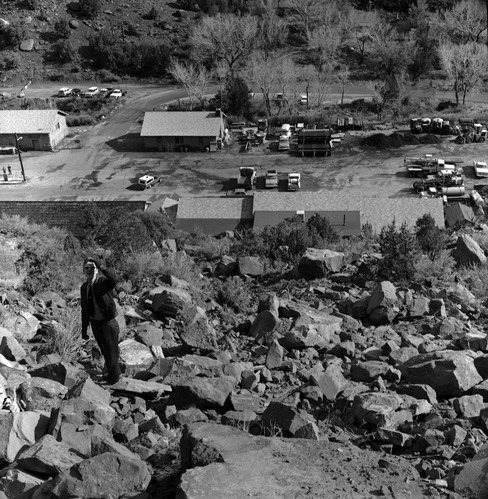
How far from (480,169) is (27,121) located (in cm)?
2907

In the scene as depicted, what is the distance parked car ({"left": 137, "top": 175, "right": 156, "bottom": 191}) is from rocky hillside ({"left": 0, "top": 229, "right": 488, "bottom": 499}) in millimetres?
30590

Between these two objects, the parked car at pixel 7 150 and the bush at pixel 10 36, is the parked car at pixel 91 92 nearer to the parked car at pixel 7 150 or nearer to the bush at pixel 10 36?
the bush at pixel 10 36

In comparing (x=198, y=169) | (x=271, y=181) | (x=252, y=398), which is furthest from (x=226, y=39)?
(x=252, y=398)

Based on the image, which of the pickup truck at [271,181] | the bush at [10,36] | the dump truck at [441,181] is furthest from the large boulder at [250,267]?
the bush at [10,36]

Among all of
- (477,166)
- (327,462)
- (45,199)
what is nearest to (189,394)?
(327,462)

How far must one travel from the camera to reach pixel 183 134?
5200cm

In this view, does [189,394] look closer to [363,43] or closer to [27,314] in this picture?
[27,314]

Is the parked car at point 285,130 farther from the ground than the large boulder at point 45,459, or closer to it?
closer to it

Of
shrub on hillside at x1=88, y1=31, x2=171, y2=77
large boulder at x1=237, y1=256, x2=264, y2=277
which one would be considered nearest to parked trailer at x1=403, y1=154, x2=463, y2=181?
shrub on hillside at x1=88, y1=31, x2=171, y2=77

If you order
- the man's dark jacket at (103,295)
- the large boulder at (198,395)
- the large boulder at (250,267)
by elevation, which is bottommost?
the large boulder at (250,267)

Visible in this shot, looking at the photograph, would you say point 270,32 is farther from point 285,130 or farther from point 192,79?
point 285,130

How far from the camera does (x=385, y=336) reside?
472 inches

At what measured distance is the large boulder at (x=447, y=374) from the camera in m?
8.86

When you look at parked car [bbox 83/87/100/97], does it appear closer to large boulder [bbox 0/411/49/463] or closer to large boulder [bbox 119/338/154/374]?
large boulder [bbox 119/338/154/374]
